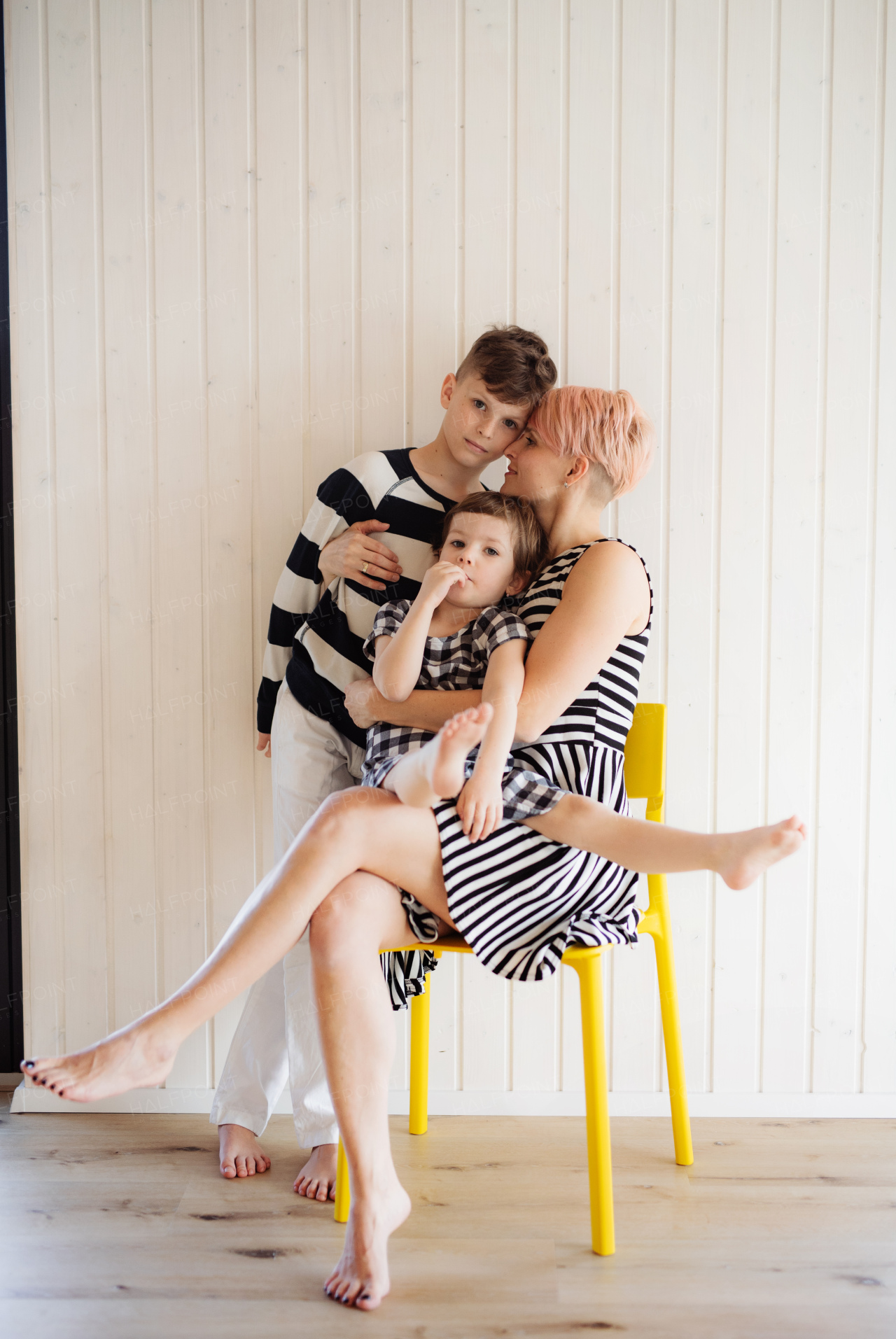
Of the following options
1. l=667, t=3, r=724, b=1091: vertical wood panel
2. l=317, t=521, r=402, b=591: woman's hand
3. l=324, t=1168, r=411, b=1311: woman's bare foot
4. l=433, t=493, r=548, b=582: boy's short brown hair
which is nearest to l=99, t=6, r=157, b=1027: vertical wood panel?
l=317, t=521, r=402, b=591: woman's hand

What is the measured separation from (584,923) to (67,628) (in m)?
1.19

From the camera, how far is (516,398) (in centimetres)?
157

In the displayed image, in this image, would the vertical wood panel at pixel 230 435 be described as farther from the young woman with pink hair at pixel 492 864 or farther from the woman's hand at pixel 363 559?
the young woman with pink hair at pixel 492 864

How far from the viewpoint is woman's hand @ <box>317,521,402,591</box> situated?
158cm

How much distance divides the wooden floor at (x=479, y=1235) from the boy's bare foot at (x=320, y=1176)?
3 cm

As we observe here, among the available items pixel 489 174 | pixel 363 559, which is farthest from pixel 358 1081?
pixel 489 174

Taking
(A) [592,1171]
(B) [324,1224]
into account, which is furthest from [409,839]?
(B) [324,1224]

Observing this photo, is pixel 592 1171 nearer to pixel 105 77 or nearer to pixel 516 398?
pixel 516 398

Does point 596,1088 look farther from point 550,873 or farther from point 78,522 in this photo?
point 78,522

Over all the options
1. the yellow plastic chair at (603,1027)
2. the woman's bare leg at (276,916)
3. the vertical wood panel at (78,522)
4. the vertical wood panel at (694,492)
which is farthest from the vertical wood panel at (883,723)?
the vertical wood panel at (78,522)

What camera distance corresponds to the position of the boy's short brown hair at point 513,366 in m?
1.55

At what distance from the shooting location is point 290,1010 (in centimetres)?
161

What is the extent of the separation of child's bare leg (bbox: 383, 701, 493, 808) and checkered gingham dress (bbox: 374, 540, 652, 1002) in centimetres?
7

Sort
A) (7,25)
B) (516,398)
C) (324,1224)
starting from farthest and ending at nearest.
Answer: (7,25) < (516,398) < (324,1224)
